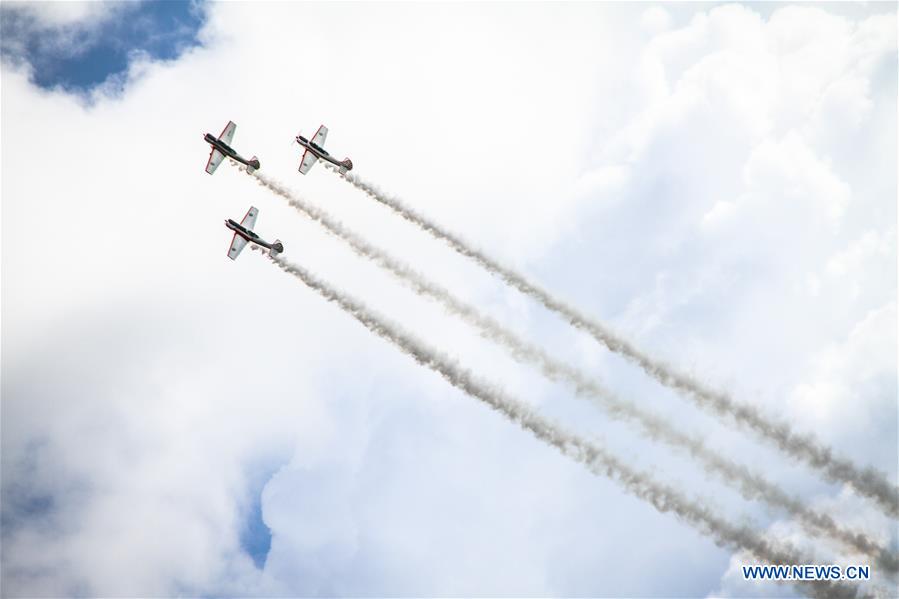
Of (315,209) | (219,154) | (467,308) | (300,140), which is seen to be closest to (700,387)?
(467,308)

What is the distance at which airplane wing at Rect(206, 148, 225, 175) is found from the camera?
252 ft

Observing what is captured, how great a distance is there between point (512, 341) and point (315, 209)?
22142mm

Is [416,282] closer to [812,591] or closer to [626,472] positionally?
[626,472]

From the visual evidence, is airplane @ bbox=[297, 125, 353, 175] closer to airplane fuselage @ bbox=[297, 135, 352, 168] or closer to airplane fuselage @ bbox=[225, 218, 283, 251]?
airplane fuselage @ bbox=[297, 135, 352, 168]

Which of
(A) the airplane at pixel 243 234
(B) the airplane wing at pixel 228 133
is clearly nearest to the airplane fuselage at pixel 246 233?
(A) the airplane at pixel 243 234

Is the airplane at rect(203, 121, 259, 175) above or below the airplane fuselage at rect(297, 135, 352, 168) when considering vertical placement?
below

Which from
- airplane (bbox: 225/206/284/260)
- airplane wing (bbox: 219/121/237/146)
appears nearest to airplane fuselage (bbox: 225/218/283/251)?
airplane (bbox: 225/206/284/260)

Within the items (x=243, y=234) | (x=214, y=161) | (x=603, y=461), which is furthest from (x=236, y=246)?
(x=603, y=461)

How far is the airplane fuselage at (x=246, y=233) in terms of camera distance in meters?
72.2

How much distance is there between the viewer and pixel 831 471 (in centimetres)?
5894

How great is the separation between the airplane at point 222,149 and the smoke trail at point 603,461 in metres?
23.9

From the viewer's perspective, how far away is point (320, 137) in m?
78.2

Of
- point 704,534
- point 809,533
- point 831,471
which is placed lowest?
point 704,534

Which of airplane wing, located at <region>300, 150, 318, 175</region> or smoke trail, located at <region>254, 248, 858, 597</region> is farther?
airplane wing, located at <region>300, 150, 318, 175</region>
